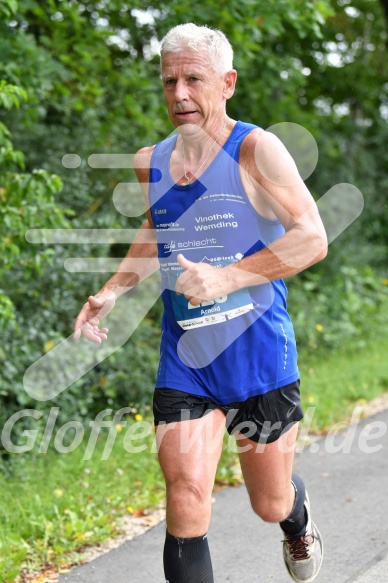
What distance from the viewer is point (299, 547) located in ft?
12.6

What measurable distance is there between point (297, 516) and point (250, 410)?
69cm

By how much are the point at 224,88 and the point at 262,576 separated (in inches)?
89.9

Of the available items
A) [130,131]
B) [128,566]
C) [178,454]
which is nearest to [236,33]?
[130,131]

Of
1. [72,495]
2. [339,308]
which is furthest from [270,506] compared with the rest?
[339,308]

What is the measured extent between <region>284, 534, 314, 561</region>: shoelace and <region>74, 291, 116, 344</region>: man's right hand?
1220mm

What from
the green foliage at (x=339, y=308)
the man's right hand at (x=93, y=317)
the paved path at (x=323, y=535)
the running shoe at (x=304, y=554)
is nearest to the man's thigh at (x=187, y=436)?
the man's right hand at (x=93, y=317)

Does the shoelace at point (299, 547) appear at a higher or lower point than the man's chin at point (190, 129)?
lower

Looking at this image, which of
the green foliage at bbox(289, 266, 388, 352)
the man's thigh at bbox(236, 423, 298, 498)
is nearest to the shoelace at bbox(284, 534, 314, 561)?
the man's thigh at bbox(236, 423, 298, 498)

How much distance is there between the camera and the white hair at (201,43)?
320cm

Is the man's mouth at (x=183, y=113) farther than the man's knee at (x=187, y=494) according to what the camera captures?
Yes

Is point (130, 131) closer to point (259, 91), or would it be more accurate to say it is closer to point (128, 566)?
point (259, 91)

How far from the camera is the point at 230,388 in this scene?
129 inches

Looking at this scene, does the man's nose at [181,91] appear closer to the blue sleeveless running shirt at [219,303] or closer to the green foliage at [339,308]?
the blue sleeveless running shirt at [219,303]

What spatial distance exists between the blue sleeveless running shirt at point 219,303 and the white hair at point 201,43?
237 mm
